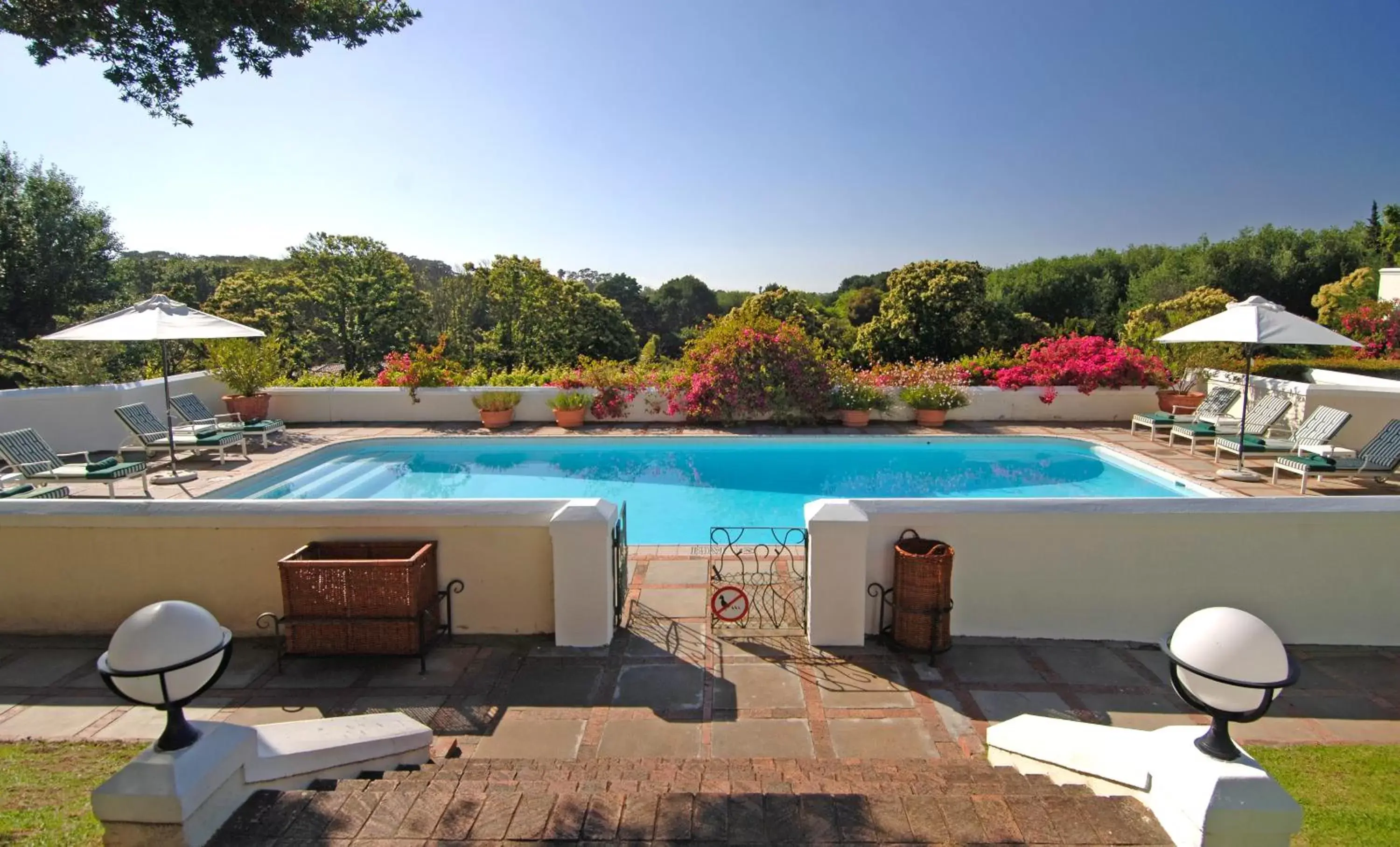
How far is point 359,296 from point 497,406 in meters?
13.8

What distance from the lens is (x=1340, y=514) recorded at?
14.9ft

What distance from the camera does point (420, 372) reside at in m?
13.4

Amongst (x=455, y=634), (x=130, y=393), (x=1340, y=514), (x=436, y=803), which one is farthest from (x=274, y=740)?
(x=130, y=393)

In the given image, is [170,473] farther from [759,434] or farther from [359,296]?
[359,296]

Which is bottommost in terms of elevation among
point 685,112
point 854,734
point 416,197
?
point 854,734

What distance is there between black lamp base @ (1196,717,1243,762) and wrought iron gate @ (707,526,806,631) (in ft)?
8.66

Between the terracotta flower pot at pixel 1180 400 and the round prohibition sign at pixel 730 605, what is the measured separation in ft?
36.1

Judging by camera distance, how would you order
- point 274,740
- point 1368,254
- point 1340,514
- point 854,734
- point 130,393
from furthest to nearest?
1. point 1368,254
2. point 130,393
3. point 1340,514
4. point 854,734
5. point 274,740

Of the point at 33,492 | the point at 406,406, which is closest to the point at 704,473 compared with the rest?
the point at 406,406

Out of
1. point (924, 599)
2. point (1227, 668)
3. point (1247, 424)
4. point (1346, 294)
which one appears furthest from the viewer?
point (1346, 294)

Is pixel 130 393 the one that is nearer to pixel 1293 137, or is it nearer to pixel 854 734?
pixel 854 734

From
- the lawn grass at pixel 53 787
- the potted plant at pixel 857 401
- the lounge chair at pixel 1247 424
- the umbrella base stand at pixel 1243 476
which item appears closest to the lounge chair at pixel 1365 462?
the umbrella base stand at pixel 1243 476

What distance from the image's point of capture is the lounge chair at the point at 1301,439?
355 inches

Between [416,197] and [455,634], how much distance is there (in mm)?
12944
